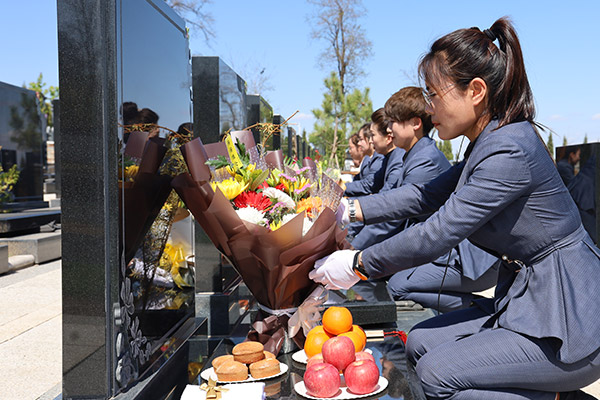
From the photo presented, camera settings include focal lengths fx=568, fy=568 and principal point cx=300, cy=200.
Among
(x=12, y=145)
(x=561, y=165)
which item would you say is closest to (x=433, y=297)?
(x=561, y=165)

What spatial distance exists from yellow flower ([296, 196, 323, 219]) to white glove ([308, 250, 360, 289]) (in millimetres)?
212

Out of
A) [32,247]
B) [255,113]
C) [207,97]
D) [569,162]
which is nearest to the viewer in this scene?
[207,97]

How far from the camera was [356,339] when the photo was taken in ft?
7.64

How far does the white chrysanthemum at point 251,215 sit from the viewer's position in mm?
2168

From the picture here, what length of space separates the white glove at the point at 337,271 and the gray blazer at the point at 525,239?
0.07m

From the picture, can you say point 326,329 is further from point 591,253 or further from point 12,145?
point 12,145

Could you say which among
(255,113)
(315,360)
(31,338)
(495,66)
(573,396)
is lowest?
(31,338)

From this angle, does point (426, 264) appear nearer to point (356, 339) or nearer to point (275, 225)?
point (356, 339)

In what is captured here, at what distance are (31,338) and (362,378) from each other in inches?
124

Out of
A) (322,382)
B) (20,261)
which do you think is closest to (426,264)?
(322,382)

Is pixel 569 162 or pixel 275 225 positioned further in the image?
pixel 569 162

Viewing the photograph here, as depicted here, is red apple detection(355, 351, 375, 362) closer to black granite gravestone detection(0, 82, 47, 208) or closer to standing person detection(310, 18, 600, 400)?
standing person detection(310, 18, 600, 400)

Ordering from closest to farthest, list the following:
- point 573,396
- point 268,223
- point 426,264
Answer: point 573,396
point 268,223
point 426,264

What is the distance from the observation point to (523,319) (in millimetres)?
2010
